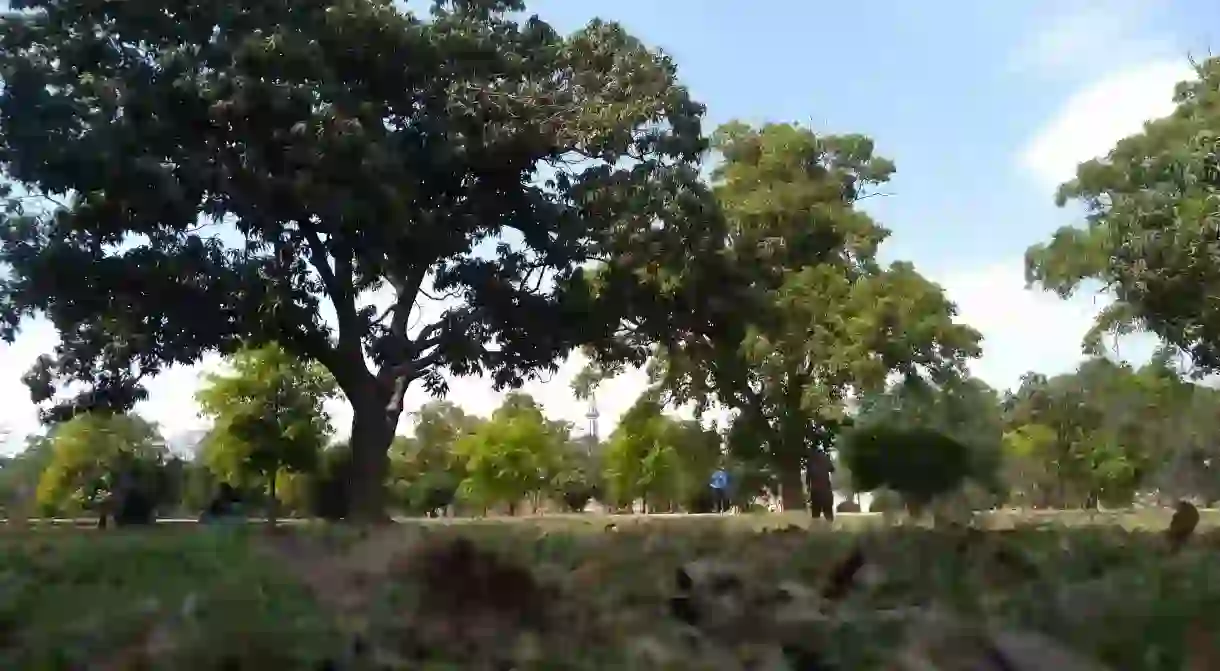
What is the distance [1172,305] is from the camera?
1455cm

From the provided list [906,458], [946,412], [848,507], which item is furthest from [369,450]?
[848,507]

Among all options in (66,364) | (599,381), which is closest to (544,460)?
(599,381)

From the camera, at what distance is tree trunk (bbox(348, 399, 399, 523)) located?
1391cm

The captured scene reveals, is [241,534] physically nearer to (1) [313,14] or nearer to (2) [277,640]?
(2) [277,640]

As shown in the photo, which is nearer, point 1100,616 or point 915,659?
point 915,659

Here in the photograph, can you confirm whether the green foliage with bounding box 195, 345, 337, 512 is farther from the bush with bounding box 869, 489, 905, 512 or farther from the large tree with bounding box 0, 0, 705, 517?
the bush with bounding box 869, 489, 905, 512

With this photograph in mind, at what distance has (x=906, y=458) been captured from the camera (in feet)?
40.7

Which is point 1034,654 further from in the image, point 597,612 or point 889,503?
point 889,503

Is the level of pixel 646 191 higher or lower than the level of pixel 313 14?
lower

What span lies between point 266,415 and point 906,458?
720 inches

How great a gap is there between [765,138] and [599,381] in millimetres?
5986

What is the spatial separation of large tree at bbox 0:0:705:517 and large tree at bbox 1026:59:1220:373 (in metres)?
5.81

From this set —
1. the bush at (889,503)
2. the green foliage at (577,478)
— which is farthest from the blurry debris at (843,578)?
the green foliage at (577,478)

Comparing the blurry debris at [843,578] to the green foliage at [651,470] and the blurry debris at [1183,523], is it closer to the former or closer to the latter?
the blurry debris at [1183,523]
